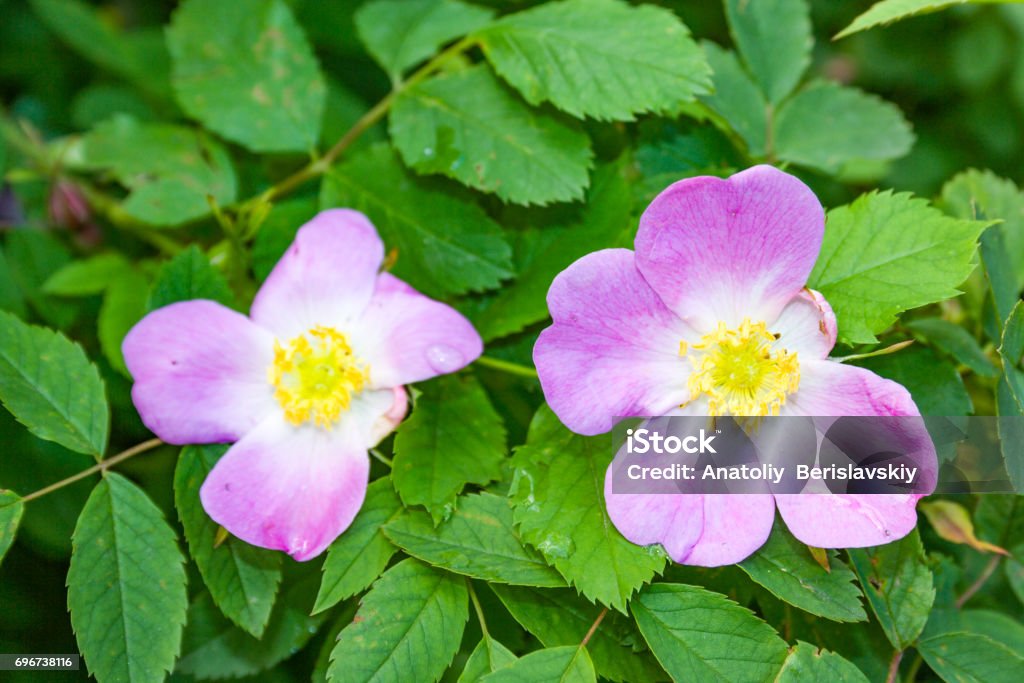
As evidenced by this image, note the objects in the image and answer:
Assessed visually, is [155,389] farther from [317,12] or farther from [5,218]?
[317,12]

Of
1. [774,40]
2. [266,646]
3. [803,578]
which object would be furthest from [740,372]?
[266,646]

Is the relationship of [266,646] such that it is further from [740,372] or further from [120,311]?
[740,372]

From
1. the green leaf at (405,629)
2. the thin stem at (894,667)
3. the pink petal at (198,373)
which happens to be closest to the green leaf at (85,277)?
the pink petal at (198,373)

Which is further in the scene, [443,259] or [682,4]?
[682,4]

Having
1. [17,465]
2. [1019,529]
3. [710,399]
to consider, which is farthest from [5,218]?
[1019,529]

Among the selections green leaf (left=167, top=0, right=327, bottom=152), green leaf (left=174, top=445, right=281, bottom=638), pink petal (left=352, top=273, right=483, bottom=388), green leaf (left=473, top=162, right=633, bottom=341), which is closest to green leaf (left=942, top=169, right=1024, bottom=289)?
green leaf (left=473, top=162, right=633, bottom=341)
